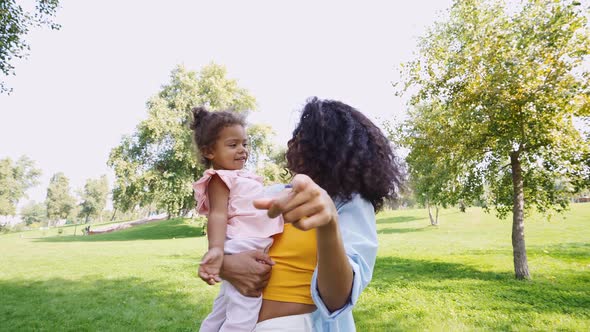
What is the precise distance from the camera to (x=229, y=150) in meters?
2.49

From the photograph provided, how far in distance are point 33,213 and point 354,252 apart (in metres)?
167

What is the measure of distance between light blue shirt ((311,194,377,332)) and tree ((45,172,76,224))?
106m

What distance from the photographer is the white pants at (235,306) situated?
1.68 metres

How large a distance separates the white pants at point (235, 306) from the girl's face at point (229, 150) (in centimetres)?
69

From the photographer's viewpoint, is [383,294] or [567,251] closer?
[383,294]

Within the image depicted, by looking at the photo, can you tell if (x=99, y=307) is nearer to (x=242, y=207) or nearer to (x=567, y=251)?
(x=242, y=207)

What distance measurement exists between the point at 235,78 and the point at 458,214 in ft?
97.8

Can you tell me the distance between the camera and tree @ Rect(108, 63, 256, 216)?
2811cm

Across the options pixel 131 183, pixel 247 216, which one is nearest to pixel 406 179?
pixel 247 216

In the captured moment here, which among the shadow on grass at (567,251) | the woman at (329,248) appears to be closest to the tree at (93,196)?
the shadow on grass at (567,251)

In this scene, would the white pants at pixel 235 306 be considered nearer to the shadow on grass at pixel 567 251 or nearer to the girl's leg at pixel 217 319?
the girl's leg at pixel 217 319

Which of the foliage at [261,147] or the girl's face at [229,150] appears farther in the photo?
the foliage at [261,147]

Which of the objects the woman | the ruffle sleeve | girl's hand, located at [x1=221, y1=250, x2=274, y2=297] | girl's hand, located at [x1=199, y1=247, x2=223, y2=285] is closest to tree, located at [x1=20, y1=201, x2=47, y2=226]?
the ruffle sleeve

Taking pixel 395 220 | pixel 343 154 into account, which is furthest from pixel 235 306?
pixel 395 220
